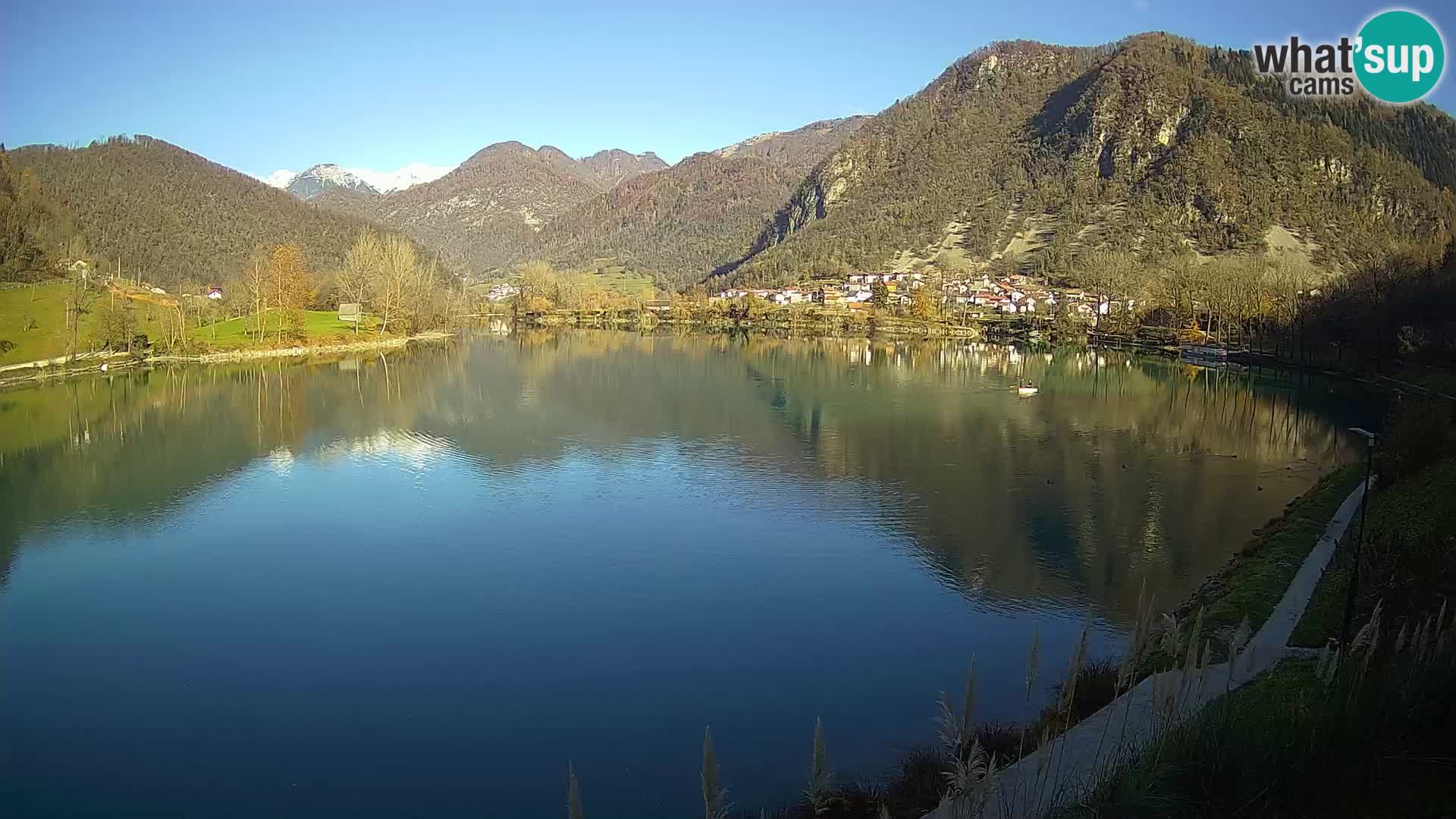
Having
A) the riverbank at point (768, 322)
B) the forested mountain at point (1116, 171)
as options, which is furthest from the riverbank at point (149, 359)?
the forested mountain at point (1116, 171)

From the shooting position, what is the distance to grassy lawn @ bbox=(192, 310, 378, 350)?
5400 centimetres

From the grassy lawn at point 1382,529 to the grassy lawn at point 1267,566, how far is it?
23.1 inches

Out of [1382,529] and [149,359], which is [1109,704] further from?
[149,359]

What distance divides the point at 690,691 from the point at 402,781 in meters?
3.37

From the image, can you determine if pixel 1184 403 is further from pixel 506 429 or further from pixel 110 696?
pixel 110 696

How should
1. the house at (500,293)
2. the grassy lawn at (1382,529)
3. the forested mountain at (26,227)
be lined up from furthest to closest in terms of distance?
1. the house at (500,293)
2. the forested mountain at (26,227)
3. the grassy lawn at (1382,529)

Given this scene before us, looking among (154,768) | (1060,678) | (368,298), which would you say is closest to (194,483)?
(154,768)

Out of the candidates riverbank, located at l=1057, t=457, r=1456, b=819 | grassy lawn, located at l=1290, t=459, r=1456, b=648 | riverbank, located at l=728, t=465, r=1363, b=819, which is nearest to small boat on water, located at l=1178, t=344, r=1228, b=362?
grassy lawn, located at l=1290, t=459, r=1456, b=648

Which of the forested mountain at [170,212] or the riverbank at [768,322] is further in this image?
the forested mountain at [170,212]

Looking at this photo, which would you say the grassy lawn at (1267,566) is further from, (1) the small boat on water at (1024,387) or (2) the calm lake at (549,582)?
(1) the small boat on water at (1024,387)

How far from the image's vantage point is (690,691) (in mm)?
10820

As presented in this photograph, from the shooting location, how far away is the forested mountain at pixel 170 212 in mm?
85375

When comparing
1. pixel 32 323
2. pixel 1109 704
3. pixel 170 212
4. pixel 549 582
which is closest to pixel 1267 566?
pixel 1109 704

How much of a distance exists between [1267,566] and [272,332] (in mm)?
57992
